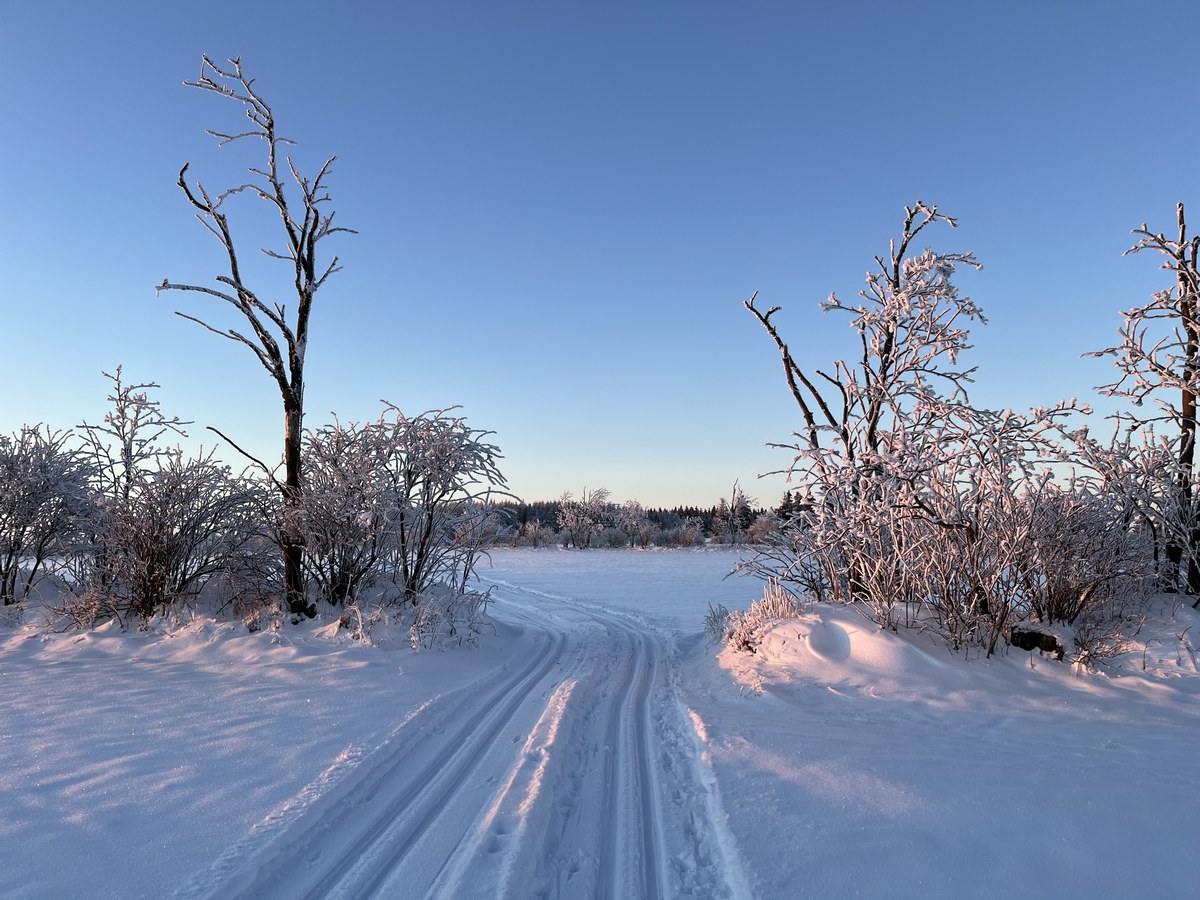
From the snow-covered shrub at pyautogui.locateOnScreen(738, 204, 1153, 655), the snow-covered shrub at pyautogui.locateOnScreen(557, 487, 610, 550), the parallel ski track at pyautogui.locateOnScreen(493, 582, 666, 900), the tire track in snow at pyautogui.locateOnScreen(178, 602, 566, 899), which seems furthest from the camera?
the snow-covered shrub at pyautogui.locateOnScreen(557, 487, 610, 550)

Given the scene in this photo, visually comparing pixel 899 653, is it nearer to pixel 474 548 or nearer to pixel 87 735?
pixel 474 548

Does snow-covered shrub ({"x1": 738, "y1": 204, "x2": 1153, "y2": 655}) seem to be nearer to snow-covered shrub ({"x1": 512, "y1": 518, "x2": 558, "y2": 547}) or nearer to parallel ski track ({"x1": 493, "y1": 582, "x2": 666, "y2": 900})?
parallel ski track ({"x1": 493, "y1": 582, "x2": 666, "y2": 900})

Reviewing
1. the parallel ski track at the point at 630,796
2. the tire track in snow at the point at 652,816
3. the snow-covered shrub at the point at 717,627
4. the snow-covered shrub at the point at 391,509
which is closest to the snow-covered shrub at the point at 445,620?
the snow-covered shrub at the point at 391,509

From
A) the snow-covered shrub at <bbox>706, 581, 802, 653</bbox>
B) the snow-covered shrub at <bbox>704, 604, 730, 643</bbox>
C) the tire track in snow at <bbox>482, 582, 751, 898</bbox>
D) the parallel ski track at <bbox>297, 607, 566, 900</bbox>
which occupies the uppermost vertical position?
the snow-covered shrub at <bbox>706, 581, 802, 653</bbox>

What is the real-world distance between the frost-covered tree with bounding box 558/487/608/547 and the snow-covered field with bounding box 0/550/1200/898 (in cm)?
3697

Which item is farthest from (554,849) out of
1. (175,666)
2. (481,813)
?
(175,666)

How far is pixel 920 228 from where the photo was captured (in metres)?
8.98

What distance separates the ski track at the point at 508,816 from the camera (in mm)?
2875

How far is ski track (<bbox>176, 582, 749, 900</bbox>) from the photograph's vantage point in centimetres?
288

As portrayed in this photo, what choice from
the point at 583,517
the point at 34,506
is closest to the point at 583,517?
the point at 583,517

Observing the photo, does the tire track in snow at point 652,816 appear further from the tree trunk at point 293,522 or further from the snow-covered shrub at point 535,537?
the snow-covered shrub at point 535,537

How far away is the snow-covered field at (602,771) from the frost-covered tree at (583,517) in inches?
1456

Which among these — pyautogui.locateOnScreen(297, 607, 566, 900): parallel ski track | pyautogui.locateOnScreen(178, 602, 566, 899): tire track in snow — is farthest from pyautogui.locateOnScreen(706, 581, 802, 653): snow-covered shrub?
pyautogui.locateOnScreen(178, 602, 566, 899): tire track in snow

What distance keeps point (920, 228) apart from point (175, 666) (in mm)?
11310
